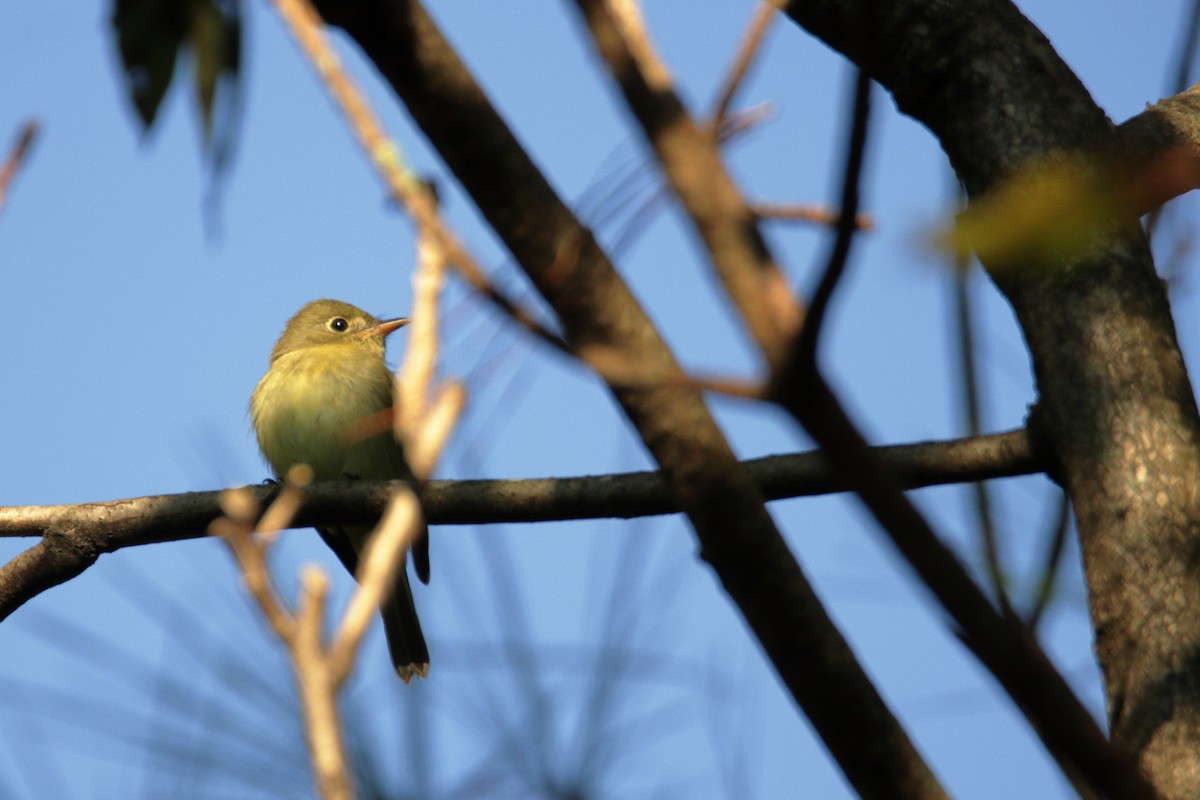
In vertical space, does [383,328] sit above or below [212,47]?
above

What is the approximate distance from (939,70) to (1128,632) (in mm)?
1448

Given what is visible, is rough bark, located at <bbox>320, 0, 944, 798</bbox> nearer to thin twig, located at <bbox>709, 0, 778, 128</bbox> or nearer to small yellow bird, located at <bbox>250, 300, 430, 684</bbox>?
thin twig, located at <bbox>709, 0, 778, 128</bbox>

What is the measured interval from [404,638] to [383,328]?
2.07 meters

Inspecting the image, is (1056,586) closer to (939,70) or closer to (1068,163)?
(1068,163)

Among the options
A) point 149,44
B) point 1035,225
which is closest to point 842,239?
point 1035,225

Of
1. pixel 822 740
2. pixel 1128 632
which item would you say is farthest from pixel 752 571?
pixel 1128 632

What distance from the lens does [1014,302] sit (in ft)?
10.7

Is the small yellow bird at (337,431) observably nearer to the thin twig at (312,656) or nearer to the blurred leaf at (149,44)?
the blurred leaf at (149,44)

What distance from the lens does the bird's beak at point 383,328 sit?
8.16 m

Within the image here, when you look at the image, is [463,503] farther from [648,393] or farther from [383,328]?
[383,328]

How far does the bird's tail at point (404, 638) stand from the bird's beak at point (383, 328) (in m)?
1.73

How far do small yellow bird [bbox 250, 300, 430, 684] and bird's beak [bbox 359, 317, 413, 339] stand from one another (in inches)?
19.4

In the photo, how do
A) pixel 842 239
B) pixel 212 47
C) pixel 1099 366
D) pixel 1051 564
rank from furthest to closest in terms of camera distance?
1. pixel 1099 366
2. pixel 1051 564
3. pixel 212 47
4. pixel 842 239

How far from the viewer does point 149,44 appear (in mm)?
1902
